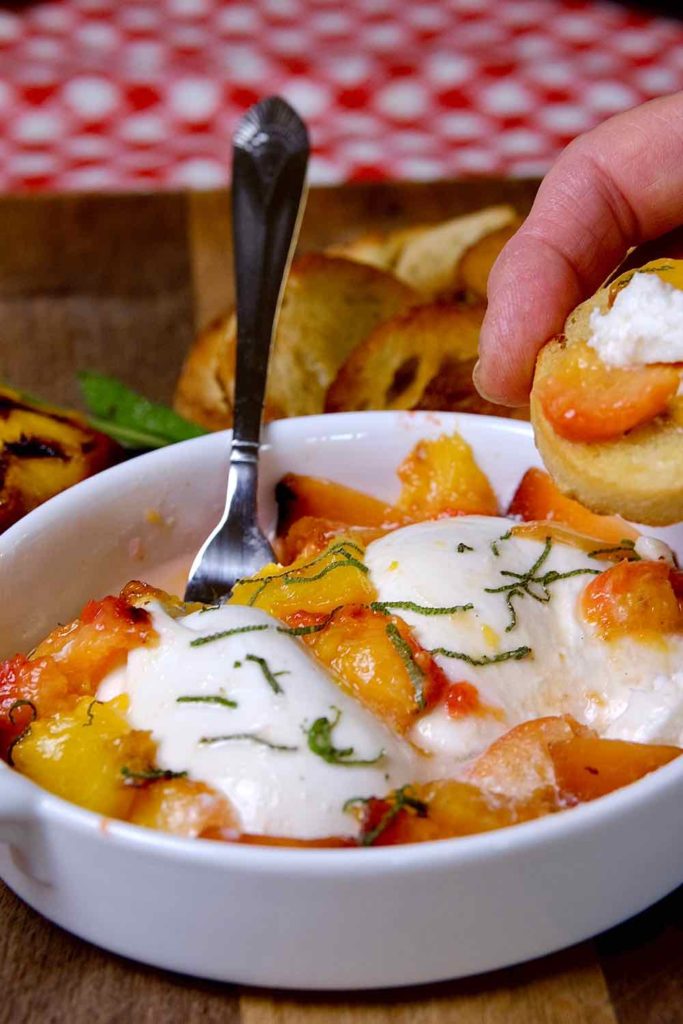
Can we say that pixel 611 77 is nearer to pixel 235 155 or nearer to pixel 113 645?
pixel 235 155

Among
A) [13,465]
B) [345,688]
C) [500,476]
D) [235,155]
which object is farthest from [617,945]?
[235,155]

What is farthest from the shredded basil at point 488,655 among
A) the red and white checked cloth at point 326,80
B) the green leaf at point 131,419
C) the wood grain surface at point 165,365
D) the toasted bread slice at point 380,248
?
the red and white checked cloth at point 326,80

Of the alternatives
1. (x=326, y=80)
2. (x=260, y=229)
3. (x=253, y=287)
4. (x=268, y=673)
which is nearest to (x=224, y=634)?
(x=268, y=673)

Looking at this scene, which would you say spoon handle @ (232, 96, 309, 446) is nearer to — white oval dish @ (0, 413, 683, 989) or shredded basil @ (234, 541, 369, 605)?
shredded basil @ (234, 541, 369, 605)

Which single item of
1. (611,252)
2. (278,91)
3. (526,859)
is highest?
(611,252)

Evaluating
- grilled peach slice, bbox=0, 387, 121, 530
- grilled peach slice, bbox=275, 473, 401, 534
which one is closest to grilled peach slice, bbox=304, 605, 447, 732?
grilled peach slice, bbox=275, 473, 401, 534

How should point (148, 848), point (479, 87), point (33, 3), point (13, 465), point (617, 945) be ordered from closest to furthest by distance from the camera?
point (148, 848), point (617, 945), point (13, 465), point (479, 87), point (33, 3)

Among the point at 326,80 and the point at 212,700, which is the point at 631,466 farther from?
the point at 326,80
